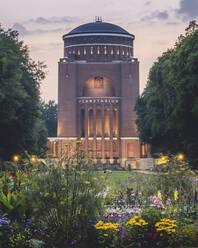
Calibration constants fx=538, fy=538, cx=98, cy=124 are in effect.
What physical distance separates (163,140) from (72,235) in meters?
37.9

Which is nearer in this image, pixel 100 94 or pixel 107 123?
pixel 107 123

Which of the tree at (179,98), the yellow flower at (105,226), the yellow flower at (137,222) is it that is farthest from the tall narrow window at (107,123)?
the yellow flower at (105,226)

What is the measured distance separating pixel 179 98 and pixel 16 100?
9.98m

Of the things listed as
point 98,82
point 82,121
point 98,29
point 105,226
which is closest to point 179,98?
point 105,226

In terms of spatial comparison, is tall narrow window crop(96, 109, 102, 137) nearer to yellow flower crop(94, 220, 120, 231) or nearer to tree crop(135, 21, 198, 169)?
tree crop(135, 21, 198, 169)

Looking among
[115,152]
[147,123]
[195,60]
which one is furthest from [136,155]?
[195,60]

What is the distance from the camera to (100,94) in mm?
87312

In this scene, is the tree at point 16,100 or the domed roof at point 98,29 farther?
the domed roof at point 98,29

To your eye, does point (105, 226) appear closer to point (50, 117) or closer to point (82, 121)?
point (82, 121)

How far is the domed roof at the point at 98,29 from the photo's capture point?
8700 centimetres

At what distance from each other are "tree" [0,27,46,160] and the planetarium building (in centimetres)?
3850

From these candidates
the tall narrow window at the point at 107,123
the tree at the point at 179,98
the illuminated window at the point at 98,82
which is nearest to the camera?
the tree at the point at 179,98

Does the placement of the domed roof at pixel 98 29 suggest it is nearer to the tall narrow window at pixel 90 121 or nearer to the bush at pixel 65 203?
the tall narrow window at pixel 90 121

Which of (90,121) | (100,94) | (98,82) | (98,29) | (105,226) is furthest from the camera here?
(98,82)
